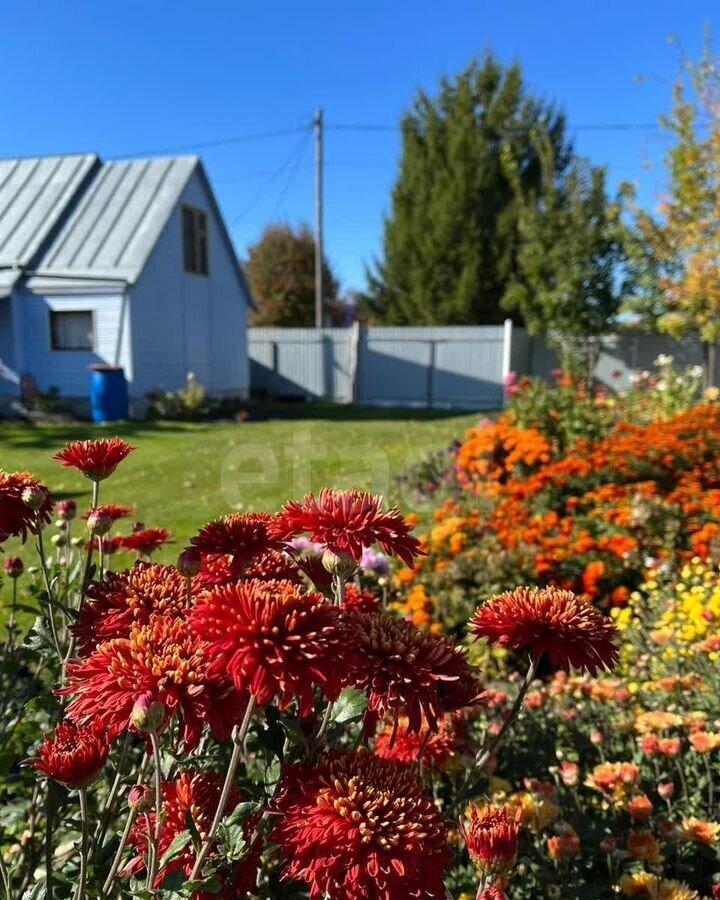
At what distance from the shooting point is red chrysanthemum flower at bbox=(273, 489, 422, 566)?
89 centimetres

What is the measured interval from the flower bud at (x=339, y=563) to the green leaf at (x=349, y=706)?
142 mm

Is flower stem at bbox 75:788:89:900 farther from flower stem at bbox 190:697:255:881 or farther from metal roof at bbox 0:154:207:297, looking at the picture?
metal roof at bbox 0:154:207:297

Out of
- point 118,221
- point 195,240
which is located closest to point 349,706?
point 118,221

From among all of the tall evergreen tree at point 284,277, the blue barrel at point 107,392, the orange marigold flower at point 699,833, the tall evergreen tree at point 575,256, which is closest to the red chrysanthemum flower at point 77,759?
the orange marigold flower at point 699,833

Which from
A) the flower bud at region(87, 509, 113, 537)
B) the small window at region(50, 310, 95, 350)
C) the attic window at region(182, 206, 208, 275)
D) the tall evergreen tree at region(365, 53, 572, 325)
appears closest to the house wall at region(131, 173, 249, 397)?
the attic window at region(182, 206, 208, 275)

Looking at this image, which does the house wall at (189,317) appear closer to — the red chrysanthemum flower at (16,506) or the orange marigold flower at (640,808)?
the red chrysanthemum flower at (16,506)

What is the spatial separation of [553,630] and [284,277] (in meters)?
29.1

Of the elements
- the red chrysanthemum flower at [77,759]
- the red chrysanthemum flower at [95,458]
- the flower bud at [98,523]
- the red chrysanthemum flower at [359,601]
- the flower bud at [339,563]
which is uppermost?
the red chrysanthemum flower at [95,458]

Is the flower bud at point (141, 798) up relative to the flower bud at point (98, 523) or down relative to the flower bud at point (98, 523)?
down

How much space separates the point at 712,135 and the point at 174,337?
1019 cm

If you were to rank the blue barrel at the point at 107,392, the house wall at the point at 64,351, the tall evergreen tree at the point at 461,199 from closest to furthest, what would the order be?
the blue barrel at the point at 107,392 < the house wall at the point at 64,351 < the tall evergreen tree at the point at 461,199

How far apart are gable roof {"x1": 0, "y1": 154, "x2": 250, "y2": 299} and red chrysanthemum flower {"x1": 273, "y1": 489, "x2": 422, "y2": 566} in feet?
44.0

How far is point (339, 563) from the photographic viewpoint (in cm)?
89

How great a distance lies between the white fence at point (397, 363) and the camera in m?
19.1
